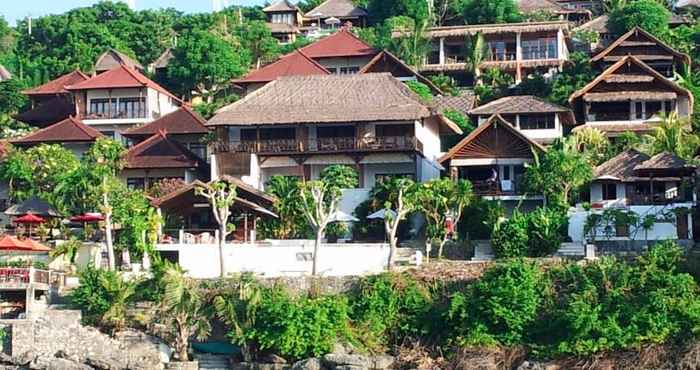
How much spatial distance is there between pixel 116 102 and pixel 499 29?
18608mm

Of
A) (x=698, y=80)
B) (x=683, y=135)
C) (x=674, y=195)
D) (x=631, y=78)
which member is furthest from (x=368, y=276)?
(x=698, y=80)

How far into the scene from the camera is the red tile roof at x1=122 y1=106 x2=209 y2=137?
58375 millimetres

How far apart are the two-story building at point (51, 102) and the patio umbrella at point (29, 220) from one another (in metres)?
14.1

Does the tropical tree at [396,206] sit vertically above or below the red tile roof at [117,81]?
below

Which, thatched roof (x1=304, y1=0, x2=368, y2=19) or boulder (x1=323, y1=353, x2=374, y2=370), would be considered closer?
boulder (x1=323, y1=353, x2=374, y2=370)

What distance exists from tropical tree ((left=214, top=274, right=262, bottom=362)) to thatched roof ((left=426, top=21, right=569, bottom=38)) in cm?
2975

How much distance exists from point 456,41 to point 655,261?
102 ft

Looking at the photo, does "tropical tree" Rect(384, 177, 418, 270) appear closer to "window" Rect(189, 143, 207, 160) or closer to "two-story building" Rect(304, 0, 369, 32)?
"window" Rect(189, 143, 207, 160)

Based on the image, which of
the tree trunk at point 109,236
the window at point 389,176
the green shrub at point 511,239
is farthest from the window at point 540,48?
the tree trunk at point 109,236

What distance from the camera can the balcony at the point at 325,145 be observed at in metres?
52.6

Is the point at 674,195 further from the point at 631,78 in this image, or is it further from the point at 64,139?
the point at 64,139

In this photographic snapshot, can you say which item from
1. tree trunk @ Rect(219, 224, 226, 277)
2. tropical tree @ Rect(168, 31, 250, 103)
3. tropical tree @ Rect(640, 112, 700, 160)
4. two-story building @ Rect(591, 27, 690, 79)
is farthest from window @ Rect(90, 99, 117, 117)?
tropical tree @ Rect(640, 112, 700, 160)

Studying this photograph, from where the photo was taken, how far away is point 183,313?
41.2 metres

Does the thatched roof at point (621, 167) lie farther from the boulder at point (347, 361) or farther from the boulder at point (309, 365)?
the boulder at point (309, 365)
